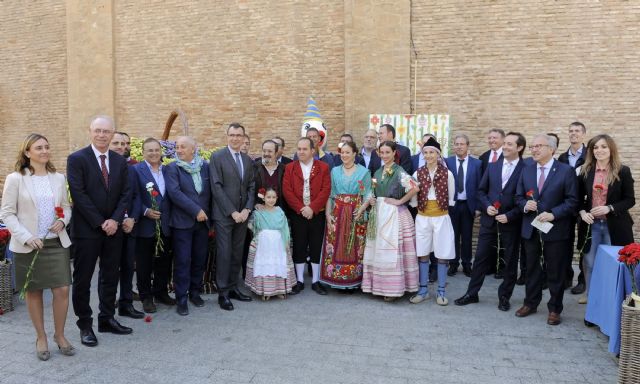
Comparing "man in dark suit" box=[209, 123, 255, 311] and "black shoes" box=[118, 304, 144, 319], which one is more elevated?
"man in dark suit" box=[209, 123, 255, 311]

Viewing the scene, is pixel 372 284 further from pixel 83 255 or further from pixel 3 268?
pixel 3 268

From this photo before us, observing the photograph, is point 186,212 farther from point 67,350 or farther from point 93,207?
point 67,350

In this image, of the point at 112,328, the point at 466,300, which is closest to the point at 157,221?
the point at 112,328

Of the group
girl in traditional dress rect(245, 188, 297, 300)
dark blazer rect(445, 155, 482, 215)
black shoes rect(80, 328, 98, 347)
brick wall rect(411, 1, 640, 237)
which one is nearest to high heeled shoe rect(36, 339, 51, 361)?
black shoes rect(80, 328, 98, 347)

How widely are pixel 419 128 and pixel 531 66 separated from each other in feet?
7.38

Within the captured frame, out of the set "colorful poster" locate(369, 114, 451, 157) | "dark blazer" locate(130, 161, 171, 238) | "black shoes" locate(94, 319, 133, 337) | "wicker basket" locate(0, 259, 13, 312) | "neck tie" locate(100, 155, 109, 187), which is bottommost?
"black shoes" locate(94, 319, 133, 337)

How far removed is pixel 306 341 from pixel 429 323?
1.38 meters

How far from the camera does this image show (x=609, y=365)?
4.17 m

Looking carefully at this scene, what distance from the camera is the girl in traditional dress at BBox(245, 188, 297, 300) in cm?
598

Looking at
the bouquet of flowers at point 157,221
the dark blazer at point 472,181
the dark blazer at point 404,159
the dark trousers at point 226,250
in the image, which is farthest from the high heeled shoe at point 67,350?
the dark blazer at point 472,181

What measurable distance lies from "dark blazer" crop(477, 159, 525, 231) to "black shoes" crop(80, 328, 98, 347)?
4198 mm

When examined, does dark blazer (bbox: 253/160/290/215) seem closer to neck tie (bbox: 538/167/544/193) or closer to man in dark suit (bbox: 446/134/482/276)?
man in dark suit (bbox: 446/134/482/276)

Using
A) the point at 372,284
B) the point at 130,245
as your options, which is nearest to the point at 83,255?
the point at 130,245

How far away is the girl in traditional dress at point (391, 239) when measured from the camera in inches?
231
